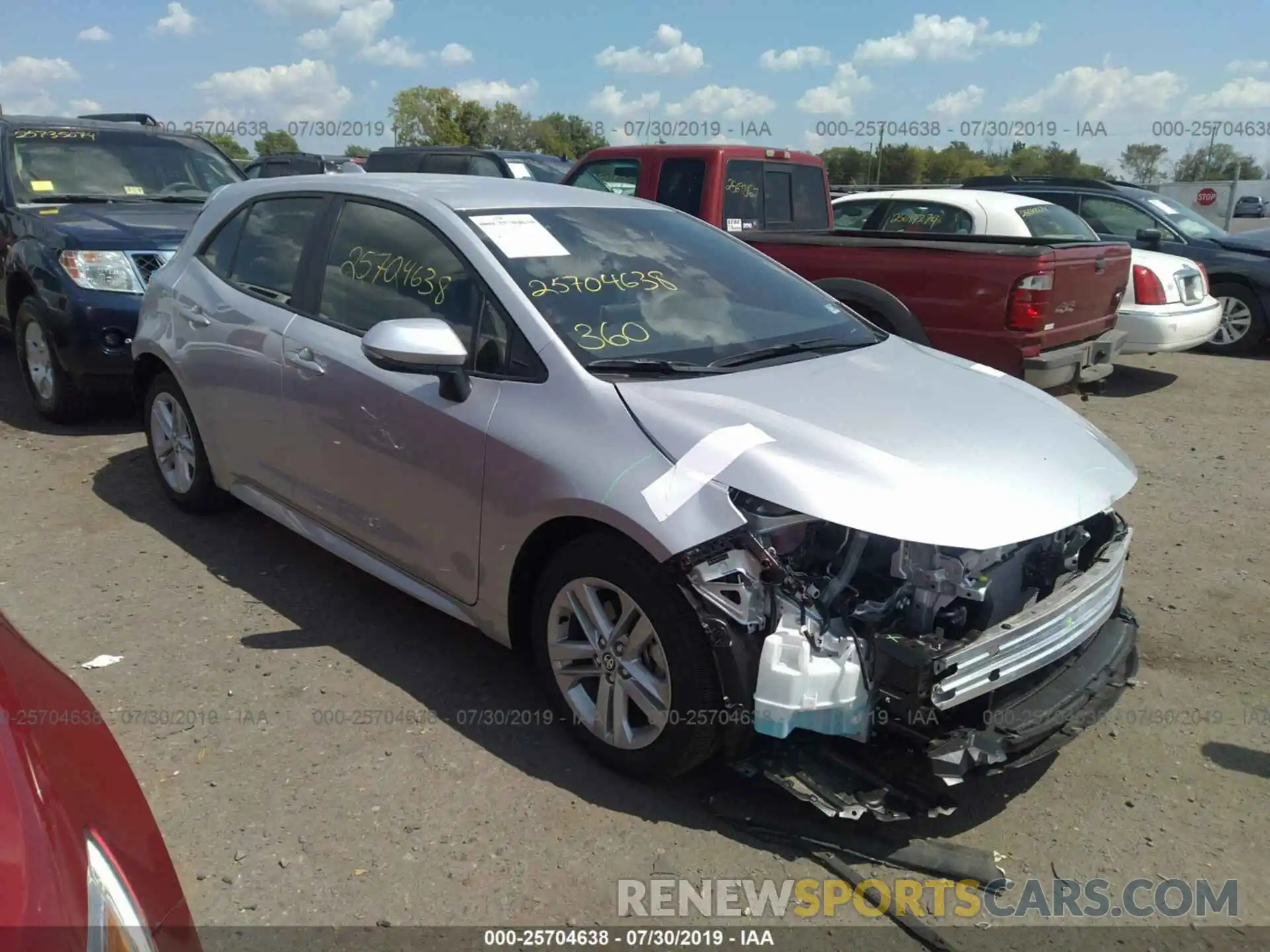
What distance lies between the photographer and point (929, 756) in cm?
267

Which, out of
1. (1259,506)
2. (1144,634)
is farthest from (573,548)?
(1259,506)

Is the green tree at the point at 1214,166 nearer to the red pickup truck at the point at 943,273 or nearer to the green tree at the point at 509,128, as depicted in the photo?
the green tree at the point at 509,128

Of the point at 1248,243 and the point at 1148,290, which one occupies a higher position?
the point at 1248,243

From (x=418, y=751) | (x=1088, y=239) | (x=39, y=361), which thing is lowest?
(x=418, y=751)

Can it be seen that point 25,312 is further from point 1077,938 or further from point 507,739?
point 1077,938

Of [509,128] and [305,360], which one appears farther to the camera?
[509,128]

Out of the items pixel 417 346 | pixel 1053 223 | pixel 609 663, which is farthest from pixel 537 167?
pixel 609 663

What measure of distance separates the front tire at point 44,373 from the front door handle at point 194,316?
2.16m

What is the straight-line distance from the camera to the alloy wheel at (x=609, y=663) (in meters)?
2.95

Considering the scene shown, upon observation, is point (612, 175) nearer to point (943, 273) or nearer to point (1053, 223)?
point (943, 273)

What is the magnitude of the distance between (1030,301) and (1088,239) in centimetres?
312

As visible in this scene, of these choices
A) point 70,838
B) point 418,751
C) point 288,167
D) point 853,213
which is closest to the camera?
point 70,838

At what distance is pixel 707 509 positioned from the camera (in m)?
2.76

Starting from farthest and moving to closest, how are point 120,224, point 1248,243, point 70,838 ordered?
point 1248,243 → point 120,224 → point 70,838
